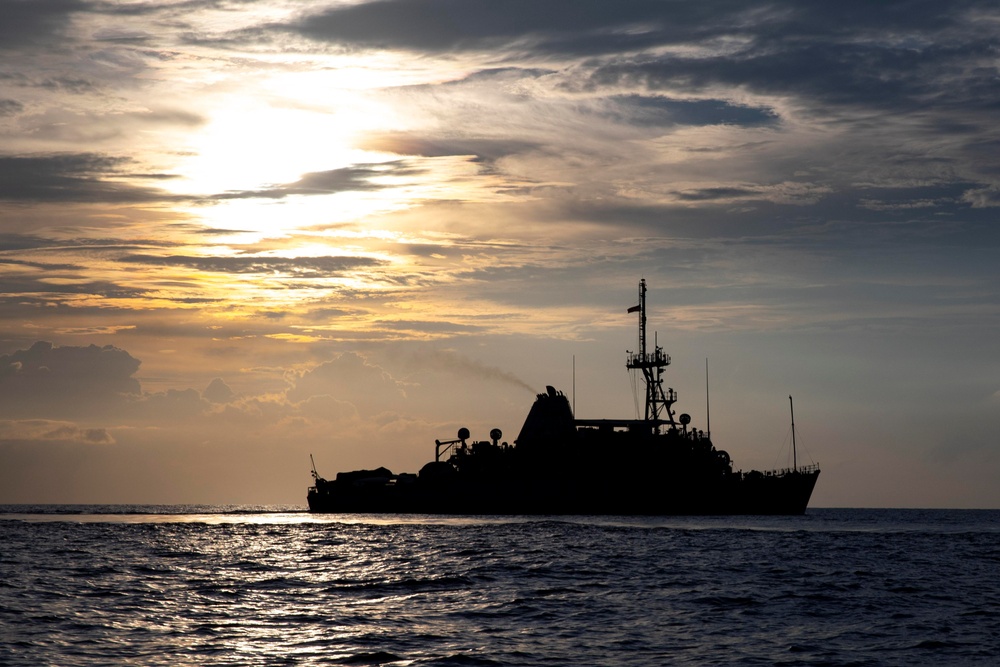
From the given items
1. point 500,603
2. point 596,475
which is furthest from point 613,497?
point 500,603

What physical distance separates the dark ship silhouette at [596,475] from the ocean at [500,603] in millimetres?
32966

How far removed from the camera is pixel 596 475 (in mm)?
90250

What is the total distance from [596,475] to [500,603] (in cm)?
6042

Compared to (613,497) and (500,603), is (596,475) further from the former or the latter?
(500,603)

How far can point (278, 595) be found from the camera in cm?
3291

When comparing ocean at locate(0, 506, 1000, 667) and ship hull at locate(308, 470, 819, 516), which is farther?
ship hull at locate(308, 470, 819, 516)

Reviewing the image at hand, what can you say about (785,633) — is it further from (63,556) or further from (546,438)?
(546,438)

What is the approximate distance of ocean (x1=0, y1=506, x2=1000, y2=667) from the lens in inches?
898

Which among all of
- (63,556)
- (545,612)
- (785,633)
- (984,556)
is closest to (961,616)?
(785,633)

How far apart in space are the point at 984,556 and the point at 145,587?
4046 cm

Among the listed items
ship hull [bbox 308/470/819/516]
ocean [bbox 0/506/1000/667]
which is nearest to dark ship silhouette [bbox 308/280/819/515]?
ship hull [bbox 308/470/819/516]

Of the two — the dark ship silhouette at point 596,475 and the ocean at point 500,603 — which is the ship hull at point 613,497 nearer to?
the dark ship silhouette at point 596,475

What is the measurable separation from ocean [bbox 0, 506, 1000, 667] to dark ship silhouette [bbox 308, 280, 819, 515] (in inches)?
1298

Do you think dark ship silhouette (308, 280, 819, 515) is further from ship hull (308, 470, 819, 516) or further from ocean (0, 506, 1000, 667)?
ocean (0, 506, 1000, 667)
